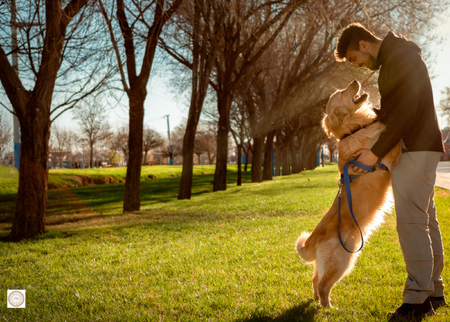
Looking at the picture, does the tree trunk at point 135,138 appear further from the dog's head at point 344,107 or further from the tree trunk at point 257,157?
the tree trunk at point 257,157

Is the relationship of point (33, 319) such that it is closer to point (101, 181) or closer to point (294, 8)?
point (294, 8)

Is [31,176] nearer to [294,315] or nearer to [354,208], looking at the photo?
[294,315]

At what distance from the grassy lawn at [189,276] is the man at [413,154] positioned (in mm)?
346

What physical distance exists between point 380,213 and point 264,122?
18775 mm

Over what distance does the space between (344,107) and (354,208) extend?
961mm

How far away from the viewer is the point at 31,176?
6480mm

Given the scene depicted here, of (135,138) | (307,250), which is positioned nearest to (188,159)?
(135,138)

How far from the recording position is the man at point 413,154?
8.64 ft

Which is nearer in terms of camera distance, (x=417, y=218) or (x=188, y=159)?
(x=417, y=218)

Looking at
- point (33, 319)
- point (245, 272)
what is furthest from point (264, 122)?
point (33, 319)

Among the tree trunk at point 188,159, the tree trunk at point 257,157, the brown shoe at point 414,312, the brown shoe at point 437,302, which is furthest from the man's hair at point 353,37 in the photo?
the tree trunk at point 257,157

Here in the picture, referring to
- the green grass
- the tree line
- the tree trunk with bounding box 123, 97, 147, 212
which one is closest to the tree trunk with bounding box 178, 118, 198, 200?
the tree line

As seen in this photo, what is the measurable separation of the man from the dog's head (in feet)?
1.40

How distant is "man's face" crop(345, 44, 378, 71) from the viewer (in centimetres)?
305
